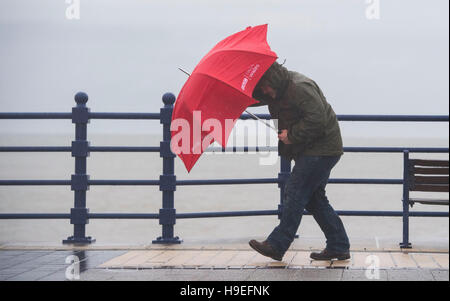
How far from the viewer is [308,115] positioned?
6227mm

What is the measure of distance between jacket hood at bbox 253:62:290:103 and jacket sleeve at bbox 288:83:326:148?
116 millimetres

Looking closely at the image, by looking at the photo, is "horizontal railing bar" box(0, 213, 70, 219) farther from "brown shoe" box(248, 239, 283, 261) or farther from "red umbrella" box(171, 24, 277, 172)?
"red umbrella" box(171, 24, 277, 172)

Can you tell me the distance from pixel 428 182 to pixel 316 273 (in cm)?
178

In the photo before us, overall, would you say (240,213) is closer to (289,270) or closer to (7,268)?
(289,270)

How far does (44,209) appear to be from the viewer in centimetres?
2141

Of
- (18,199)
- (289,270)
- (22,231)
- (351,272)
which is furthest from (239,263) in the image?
(18,199)

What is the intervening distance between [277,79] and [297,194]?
98cm

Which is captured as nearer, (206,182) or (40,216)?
(206,182)

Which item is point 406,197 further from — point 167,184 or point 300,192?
point 167,184

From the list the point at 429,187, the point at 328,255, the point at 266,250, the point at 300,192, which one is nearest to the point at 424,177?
the point at 429,187

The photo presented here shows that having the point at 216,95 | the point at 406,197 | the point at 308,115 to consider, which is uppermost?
the point at 216,95

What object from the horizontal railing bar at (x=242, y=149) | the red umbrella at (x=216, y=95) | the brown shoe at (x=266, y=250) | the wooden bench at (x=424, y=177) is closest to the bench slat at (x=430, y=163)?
the wooden bench at (x=424, y=177)

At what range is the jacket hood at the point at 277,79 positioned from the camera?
618 centimetres

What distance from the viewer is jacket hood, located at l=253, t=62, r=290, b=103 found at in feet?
20.3
